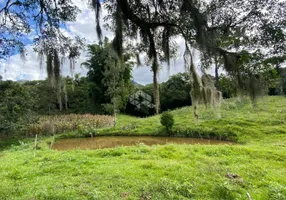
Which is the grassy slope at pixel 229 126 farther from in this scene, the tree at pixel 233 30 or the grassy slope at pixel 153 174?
the tree at pixel 233 30

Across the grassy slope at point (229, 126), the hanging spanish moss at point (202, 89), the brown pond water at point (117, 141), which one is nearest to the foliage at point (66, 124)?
the brown pond water at point (117, 141)

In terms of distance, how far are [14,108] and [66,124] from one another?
3.34 m

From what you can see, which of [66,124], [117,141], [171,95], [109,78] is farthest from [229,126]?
[171,95]

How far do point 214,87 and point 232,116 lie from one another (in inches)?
416

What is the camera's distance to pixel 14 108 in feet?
28.7

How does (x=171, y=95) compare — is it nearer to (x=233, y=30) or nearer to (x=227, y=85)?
(x=227, y=85)

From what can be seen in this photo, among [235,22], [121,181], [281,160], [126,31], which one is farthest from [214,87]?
[281,160]

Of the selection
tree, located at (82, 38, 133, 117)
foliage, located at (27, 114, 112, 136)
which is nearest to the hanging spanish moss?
tree, located at (82, 38, 133, 117)

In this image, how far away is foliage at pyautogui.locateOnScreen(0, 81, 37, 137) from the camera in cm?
853

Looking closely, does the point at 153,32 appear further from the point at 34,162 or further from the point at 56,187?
the point at 34,162

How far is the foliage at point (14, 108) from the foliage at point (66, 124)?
3.59 ft

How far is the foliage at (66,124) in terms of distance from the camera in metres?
10.8

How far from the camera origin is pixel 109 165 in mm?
4684

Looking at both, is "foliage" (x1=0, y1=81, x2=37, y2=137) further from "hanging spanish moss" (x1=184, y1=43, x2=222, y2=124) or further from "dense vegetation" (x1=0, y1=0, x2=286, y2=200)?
"hanging spanish moss" (x1=184, y1=43, x2=222, y2=124)
